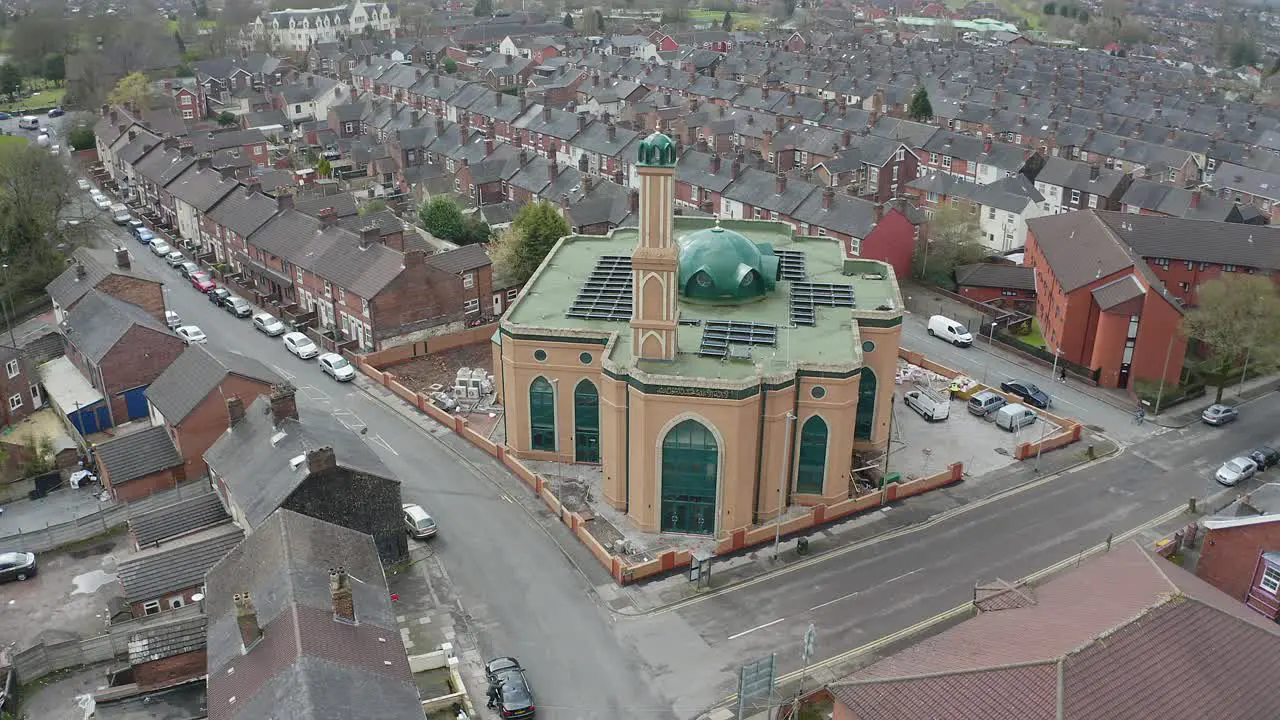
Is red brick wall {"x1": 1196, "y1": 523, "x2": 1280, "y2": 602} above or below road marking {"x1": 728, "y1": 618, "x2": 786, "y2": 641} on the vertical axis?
above

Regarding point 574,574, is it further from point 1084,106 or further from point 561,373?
point 1084,106

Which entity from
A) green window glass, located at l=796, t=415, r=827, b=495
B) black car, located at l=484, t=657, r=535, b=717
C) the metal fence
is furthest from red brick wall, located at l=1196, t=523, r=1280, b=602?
the metal fence

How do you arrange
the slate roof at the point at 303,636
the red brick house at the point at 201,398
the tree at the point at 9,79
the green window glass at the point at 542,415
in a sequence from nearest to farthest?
1. the slate roof at the point at 303,636
2. the red brick house at the point at 201,398
3. the green window glass at the point at 542,415
4. the tree at the point at 9,79

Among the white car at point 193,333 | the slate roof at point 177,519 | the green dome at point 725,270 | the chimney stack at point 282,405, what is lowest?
the white car at point 193,333

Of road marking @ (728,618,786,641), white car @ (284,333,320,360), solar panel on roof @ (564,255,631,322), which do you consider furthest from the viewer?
white car @ (284,333,320,360)

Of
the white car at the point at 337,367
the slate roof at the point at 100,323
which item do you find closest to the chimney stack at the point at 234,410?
the slate roof at the point at 100,323

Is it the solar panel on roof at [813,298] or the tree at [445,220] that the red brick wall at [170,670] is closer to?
the solar panel on roof at [813,298]

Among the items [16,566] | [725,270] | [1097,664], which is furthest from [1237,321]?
[16,566]

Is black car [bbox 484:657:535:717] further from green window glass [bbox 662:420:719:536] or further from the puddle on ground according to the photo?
the puddle on ground
